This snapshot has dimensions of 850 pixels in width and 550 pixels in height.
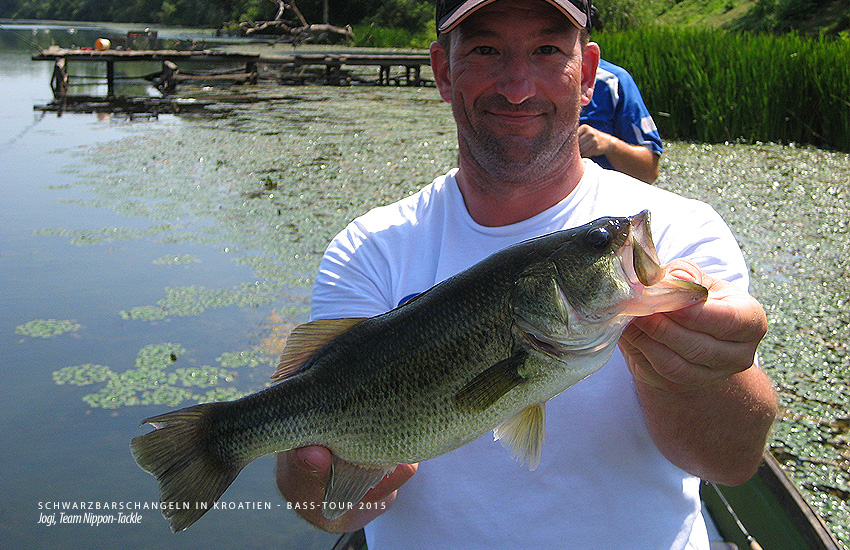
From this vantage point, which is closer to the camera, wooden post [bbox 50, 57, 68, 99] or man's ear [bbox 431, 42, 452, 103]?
man's ear [bbox 431, 42, 452, 103]

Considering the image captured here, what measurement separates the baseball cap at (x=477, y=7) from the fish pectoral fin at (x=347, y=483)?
4.30 ft

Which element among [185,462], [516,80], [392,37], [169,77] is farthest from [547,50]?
[392,37]

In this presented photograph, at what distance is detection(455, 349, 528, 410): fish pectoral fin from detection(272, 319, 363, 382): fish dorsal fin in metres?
0.40

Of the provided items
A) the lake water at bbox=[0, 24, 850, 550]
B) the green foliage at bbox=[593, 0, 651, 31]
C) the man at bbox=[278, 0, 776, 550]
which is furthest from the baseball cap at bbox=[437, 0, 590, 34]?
the green foliage at bbox=[593, 0, 651, 31]

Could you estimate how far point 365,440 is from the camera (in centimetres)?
171

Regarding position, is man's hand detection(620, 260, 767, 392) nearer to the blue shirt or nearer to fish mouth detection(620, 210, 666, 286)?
fish mouth detection(620, 210, 666, 286)

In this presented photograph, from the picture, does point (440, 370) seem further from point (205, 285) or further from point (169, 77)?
point (169, 77)

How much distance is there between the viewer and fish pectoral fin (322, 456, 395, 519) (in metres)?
1.73

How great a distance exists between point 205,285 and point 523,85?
507 cm

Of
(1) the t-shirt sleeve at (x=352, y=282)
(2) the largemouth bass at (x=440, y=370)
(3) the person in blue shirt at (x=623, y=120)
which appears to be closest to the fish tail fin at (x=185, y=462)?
(2) the largemouth bass at (x=440, y=370)

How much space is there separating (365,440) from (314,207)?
24.7 feet

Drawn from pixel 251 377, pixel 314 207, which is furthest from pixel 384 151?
pixel 251 377

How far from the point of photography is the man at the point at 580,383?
1.73 meters

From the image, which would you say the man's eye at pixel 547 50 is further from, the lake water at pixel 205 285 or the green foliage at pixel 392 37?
the green foliage at pixel 392 37
